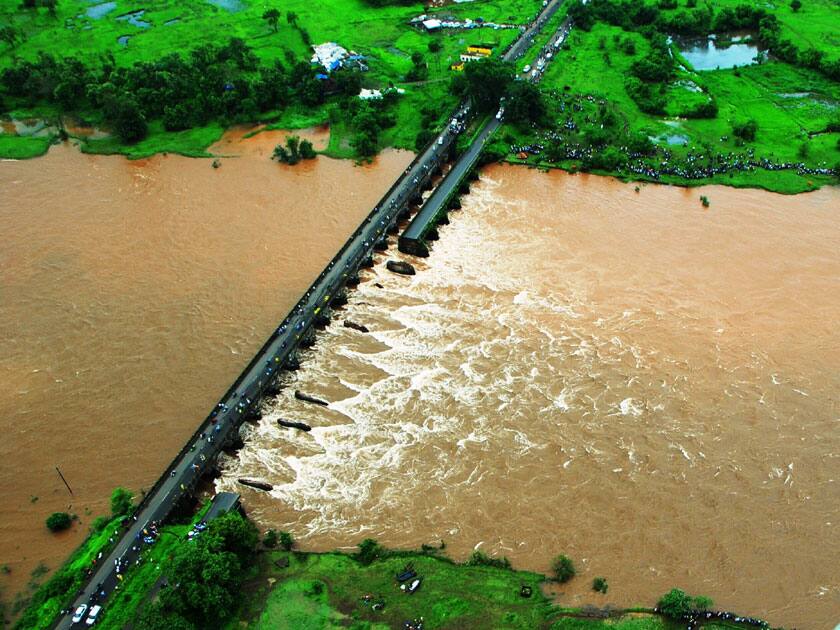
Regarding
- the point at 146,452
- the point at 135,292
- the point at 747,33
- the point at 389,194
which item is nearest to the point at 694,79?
the point at 747,33

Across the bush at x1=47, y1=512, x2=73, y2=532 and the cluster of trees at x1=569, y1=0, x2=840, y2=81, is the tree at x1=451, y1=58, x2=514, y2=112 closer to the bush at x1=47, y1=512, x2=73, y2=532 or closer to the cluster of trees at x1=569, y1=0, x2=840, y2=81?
the cluster of trees at x1=569, y1=0, x2=840, y2=81

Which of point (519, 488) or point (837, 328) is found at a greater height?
point (837, 328)

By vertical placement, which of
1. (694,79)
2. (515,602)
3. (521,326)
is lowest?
(515,602)

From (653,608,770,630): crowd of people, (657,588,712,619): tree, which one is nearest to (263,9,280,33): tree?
(657,588,712,619): tree

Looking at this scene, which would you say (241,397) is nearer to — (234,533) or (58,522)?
(234,533)

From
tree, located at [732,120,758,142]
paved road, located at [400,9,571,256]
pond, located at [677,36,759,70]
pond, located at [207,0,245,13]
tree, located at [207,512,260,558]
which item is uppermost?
pond, located at [207,0,245,13]

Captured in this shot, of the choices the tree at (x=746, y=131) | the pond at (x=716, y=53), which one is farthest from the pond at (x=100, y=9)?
the tree at (x=746, y=131)

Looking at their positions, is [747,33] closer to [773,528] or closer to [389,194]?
[389,194]
